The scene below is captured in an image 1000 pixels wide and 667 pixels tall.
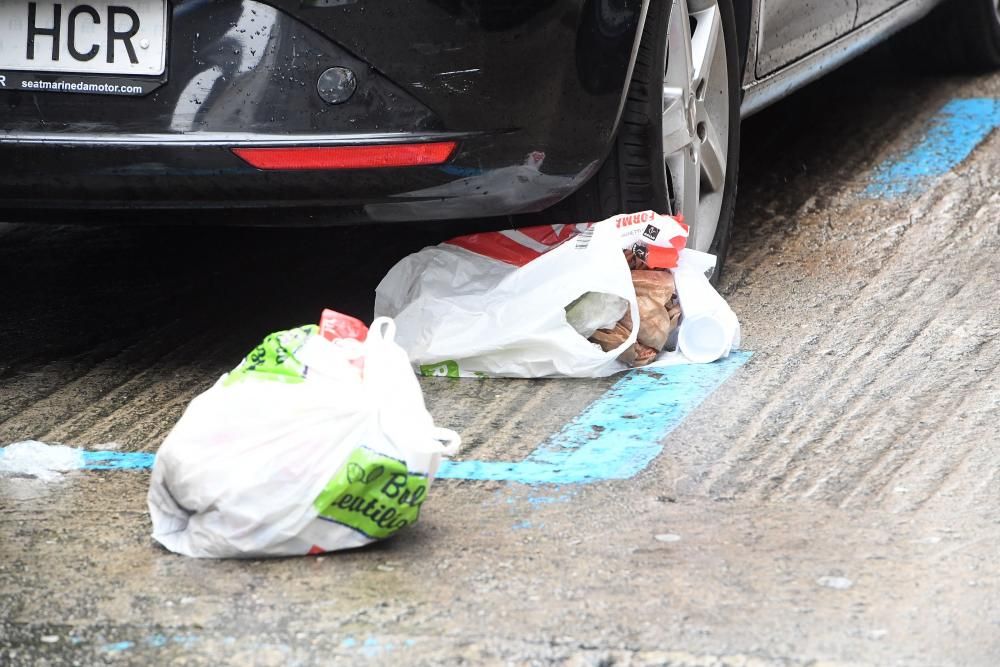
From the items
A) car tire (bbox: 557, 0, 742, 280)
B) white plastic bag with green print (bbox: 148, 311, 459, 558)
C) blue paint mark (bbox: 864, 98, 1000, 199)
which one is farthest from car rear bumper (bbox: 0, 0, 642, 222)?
blue paint mark (bbox: 864, 98, 1000, 199)

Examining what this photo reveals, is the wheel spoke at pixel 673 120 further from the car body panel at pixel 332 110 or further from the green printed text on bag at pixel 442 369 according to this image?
the green printed text on bag at pixel 442 369

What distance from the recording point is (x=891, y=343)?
318cm

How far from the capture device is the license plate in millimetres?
2594

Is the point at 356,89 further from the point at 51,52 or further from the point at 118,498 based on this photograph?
the point at 118,498

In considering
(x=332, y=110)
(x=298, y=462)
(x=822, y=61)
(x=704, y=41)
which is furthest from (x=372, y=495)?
(x=822, y=61)

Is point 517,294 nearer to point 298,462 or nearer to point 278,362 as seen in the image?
point 278,362

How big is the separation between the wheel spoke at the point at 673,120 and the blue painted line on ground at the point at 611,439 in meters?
0.51

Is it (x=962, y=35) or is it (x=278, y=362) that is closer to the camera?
(x=278, y=362)

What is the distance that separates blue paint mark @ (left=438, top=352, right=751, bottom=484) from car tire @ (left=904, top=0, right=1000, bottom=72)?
3200 millimetres

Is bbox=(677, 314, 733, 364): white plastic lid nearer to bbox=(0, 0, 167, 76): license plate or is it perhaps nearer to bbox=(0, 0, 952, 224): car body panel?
bbox=(0, 0, 952, 224): car body panel

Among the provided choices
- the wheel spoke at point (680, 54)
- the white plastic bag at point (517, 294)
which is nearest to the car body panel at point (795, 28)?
the wheel spoke at point (680, 54)

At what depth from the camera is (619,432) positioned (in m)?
2.73

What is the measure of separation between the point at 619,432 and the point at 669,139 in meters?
0.80

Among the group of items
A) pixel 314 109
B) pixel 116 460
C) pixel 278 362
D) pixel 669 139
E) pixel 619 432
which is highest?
pixel 314 109
